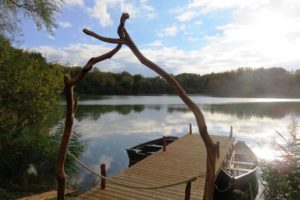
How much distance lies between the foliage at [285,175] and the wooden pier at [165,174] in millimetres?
1201

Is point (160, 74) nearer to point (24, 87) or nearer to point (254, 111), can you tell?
point (24, 87)

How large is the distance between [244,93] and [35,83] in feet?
282

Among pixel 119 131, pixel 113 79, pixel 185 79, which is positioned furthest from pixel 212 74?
pixel 119 131

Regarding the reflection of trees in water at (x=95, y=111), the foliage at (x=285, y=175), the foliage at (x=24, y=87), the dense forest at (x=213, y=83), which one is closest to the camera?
the foliage at (x=285, y=175)

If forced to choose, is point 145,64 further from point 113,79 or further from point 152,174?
point 113,79

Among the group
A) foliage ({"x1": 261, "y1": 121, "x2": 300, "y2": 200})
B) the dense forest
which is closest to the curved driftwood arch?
foliage ({"x1": 261, "y1": 121, "x2": 300, "y2": 200})

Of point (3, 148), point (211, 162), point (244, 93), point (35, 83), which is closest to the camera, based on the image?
point (211, 162)

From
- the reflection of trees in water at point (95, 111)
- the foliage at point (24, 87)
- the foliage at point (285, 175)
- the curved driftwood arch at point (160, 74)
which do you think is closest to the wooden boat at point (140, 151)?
the foliage at point (24, 87)

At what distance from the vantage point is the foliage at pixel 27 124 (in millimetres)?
8953

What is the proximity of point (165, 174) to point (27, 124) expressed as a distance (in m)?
7.40

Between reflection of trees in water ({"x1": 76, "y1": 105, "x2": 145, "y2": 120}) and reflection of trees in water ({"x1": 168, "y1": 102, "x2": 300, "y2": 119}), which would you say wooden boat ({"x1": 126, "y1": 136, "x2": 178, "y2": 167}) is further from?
reflection of trees in water ({"x1": 168, "y1": 102, "x2": 300, "y2": 119})

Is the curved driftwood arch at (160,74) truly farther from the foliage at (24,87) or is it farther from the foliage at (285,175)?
the foliage at (24,87)

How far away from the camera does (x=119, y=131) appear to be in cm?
2495

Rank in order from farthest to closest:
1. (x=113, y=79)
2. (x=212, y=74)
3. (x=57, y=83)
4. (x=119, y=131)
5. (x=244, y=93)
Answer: (x=212, y=74) < (x=244, y=93) < (x=113, y=79) < (x=119, y=131) < (x=57, y=83)
